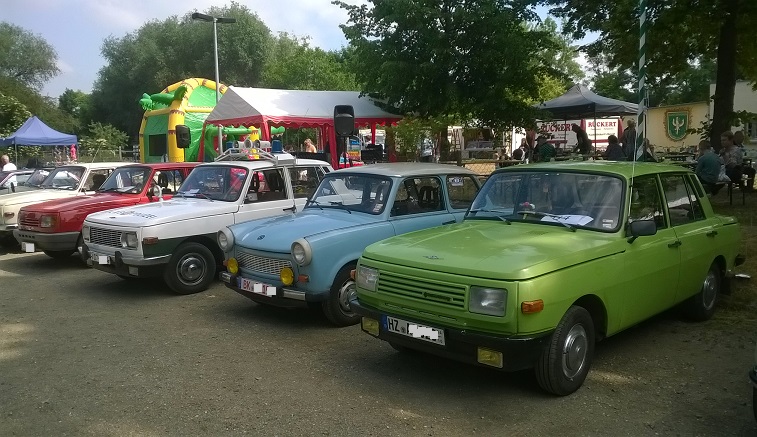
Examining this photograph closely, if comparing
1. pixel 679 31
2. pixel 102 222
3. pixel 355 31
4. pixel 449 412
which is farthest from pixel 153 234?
pixel 679 31

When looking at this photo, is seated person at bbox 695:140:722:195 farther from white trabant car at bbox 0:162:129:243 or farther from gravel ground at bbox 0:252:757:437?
white trabant car at bbox 0:162:129:243

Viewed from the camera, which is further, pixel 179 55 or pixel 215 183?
pixel 179 55

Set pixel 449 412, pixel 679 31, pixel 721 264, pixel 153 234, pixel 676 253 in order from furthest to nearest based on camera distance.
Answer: pixel 679 31 → pixel 153 234 → pixel 721 264 → pixel 676 253 → pixel 449 412

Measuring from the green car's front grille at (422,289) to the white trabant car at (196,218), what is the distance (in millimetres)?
4058

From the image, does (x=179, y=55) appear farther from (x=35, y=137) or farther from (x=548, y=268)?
(x=548, y=268)

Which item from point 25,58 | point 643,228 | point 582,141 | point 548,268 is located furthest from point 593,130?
point 25,58

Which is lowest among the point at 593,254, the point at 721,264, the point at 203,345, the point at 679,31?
the point at 203,345

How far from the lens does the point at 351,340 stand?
20.3 feet

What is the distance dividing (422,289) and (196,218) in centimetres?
451

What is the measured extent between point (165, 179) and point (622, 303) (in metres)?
7.77

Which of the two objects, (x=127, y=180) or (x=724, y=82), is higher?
(x=724, y=82)

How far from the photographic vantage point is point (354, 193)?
7422 millimetres

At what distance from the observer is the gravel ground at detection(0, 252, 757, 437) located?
4.30 m

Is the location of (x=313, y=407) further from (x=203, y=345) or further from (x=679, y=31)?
(x=679, y=31)
